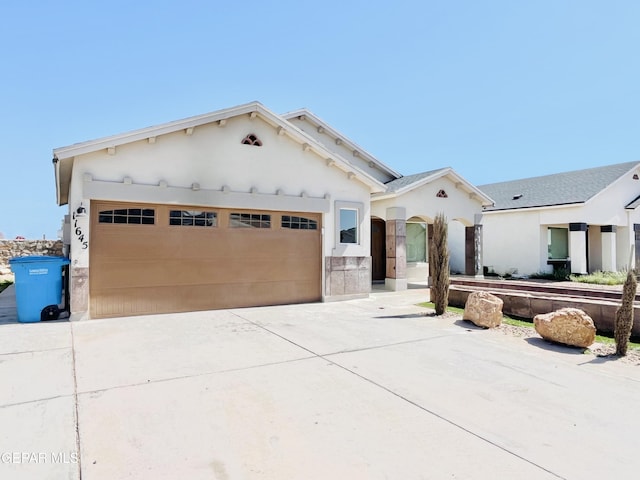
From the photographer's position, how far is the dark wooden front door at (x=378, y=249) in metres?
18.1

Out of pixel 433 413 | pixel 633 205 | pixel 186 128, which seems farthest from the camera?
pixel 633 205

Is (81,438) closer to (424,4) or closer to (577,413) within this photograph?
(577,413)

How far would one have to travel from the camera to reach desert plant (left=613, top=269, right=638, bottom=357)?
6367 mm

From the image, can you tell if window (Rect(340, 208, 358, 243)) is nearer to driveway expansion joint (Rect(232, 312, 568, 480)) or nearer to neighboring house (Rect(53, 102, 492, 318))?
neighboring house (Rect(53, 102, 492, 318))

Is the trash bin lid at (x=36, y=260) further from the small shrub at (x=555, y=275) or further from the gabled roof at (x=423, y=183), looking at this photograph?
the small shrub at (x=555, y=275)

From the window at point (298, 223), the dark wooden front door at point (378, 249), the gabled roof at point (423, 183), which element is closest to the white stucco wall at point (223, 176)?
the window at point (298, 223)

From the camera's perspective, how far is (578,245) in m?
19.0

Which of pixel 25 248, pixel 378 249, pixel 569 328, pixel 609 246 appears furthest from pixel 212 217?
pixel 609 246

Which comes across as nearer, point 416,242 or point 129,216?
point 129,216

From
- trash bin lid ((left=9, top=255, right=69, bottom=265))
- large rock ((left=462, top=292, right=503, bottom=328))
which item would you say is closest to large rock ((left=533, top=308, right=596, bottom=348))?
large rock ((left=462, top=292, right=503, bottom=328))

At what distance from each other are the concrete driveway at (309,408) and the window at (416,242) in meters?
12.0

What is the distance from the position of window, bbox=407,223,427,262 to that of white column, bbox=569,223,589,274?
7137mm

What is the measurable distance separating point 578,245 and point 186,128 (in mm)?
18880

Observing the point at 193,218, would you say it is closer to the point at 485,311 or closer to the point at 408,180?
the point at 485,311
